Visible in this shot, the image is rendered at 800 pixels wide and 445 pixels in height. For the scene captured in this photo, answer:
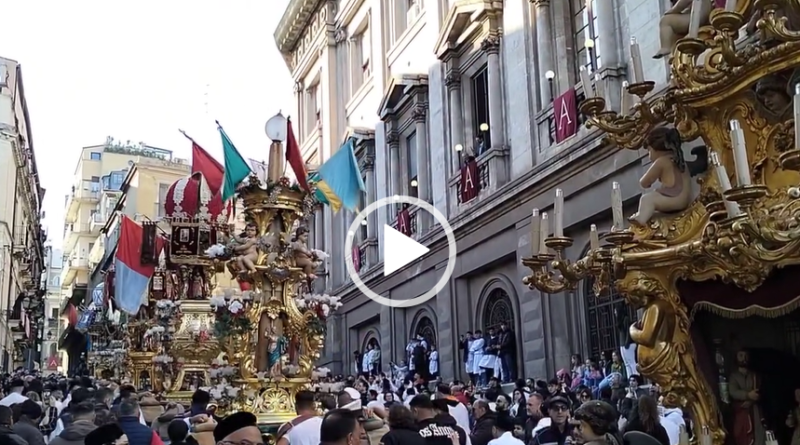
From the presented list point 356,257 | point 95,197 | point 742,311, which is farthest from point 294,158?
point 95,197

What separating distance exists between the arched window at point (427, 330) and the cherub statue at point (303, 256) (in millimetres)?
13784

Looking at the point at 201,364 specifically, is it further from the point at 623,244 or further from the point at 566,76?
the point at 623,244

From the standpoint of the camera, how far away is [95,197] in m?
82.8

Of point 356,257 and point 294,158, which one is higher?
point 356,257

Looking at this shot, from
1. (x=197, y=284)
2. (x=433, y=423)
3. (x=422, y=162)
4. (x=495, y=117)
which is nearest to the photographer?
(x=433, y=423)

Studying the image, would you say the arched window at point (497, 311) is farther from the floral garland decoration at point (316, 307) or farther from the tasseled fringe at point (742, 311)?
the tasseled fringe at point (742, 311)

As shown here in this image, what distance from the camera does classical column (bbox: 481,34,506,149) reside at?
2062cm

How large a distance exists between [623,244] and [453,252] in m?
16.3

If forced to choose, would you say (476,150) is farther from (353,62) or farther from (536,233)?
(536,233)

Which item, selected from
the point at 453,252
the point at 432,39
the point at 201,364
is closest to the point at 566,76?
the point at 453,252

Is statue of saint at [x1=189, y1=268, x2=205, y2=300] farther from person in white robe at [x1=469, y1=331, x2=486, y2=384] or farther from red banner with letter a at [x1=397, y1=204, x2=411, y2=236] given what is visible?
red banner with letter a at [x1=397, y1=204, x2=411, y2=236]
